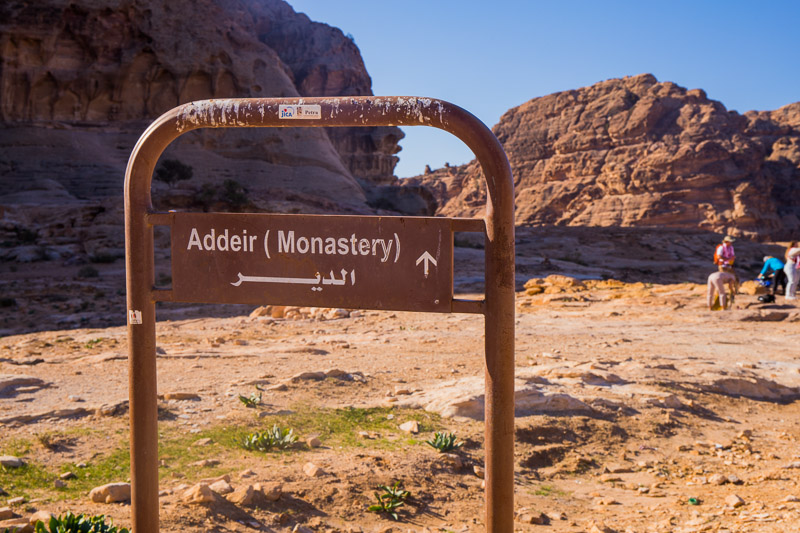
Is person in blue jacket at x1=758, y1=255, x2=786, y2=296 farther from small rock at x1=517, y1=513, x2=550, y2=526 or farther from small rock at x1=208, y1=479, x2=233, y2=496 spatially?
small rock at x1=208, y1=479, x2=233, y2=496

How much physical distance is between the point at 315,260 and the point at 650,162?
6939 cm

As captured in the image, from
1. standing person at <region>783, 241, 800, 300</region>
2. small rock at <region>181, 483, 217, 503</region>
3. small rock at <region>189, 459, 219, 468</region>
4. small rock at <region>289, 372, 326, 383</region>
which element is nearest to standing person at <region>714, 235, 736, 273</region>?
standing person at <region>783, 241, 800, 300</region>

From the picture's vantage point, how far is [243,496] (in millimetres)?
3420

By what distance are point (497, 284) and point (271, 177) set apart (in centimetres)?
4216

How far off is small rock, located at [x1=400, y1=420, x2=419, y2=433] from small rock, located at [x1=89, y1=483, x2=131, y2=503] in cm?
199

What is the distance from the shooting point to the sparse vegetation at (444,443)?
14.4 feet

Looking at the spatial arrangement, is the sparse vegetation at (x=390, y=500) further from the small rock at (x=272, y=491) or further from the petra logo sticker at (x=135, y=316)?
the petra logo sticker at (x=135, y=316)

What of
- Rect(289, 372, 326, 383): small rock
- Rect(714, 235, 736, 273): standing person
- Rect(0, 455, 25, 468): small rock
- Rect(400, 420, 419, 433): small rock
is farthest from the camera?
Rect(714, 235, 736, 273): standing person

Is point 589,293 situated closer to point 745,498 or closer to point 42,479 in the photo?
point 745,498

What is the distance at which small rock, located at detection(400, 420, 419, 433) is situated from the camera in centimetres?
473

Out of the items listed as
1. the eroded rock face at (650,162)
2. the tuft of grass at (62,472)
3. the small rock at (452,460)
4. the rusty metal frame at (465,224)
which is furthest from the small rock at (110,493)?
the eroded rock face at (650,162)

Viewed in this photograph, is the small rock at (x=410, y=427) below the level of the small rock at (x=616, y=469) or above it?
above

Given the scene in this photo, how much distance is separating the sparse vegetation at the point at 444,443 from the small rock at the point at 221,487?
1464 millimetres

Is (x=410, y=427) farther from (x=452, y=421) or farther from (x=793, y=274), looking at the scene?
(x=793, y=274)
